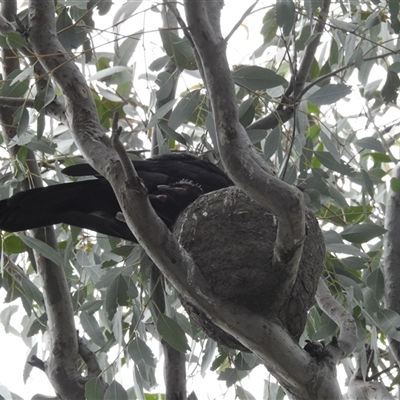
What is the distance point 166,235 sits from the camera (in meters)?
1.50

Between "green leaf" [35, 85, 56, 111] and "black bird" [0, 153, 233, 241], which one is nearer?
"green leaf" [35, 85, 56, 111]

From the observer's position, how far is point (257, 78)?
1.86m

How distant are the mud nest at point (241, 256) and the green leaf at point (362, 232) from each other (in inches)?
9.9

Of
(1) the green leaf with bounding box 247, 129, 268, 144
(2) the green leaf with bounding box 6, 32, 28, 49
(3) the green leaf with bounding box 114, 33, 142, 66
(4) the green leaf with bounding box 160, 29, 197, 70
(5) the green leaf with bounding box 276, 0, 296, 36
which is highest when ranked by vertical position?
(3) the green leaf with bounding box 114, 33, 142, 66

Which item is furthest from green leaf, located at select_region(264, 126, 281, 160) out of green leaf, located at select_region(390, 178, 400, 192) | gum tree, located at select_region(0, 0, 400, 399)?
green leaf, located at select_region(390, 178, 400, 192)

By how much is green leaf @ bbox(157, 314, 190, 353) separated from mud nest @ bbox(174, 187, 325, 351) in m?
0.07

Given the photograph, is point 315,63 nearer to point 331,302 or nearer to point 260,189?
point 331,302

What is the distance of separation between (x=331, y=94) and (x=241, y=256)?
58 cm

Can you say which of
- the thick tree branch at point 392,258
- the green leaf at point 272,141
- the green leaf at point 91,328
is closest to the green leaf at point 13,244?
the green leaf at point 91,328

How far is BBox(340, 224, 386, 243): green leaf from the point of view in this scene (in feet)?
7.01

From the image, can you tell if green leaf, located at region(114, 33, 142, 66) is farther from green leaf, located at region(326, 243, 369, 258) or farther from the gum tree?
green leaf, located at region(326, 243, 369, 258)

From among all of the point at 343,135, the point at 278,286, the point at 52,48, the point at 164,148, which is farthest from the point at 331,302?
the point at 343,135

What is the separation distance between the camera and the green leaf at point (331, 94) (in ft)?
6.48

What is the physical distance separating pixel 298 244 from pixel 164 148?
0.93 metres
